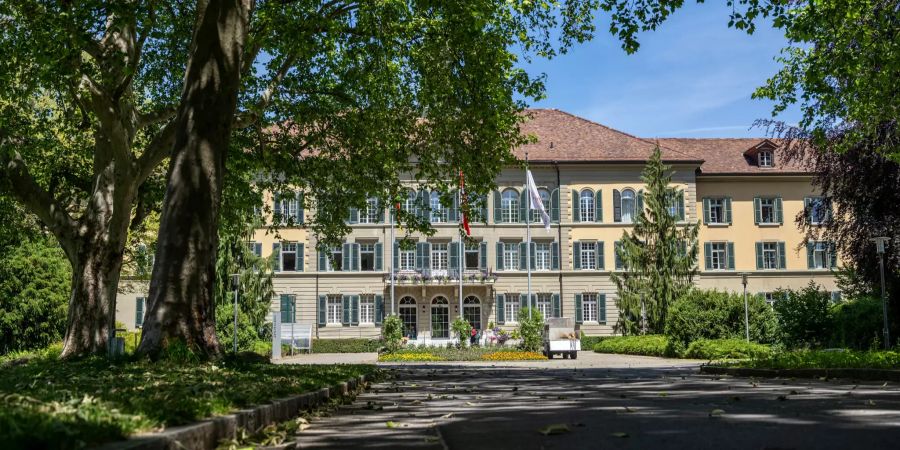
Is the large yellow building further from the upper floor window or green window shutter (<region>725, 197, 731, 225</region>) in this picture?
the upper floor window

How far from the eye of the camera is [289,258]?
5197 centimetres

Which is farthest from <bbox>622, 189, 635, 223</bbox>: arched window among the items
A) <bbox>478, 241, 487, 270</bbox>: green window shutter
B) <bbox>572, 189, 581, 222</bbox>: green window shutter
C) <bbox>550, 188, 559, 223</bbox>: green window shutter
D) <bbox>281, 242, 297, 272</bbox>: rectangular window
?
<bbox>281, 242, 297, 272</bbox>: rectangular window

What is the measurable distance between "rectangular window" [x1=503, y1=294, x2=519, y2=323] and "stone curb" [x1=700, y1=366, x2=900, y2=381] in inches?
1329

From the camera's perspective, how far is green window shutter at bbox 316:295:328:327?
5084 cm

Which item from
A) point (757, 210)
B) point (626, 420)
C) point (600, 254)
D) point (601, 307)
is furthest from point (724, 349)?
point (757, 210)

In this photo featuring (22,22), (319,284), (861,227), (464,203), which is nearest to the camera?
(22,22)

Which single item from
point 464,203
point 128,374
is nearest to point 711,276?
point 464,203

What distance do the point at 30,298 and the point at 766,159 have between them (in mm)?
42789

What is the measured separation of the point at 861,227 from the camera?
2566 centimetres

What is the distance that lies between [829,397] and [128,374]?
7003mm

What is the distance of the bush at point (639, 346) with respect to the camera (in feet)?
105

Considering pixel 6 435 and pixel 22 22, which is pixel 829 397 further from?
pixel 22 22

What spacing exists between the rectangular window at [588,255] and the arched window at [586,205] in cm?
154

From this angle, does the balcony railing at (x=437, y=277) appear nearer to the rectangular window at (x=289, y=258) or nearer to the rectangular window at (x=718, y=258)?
the rectangular window at (x=289, y=258)
